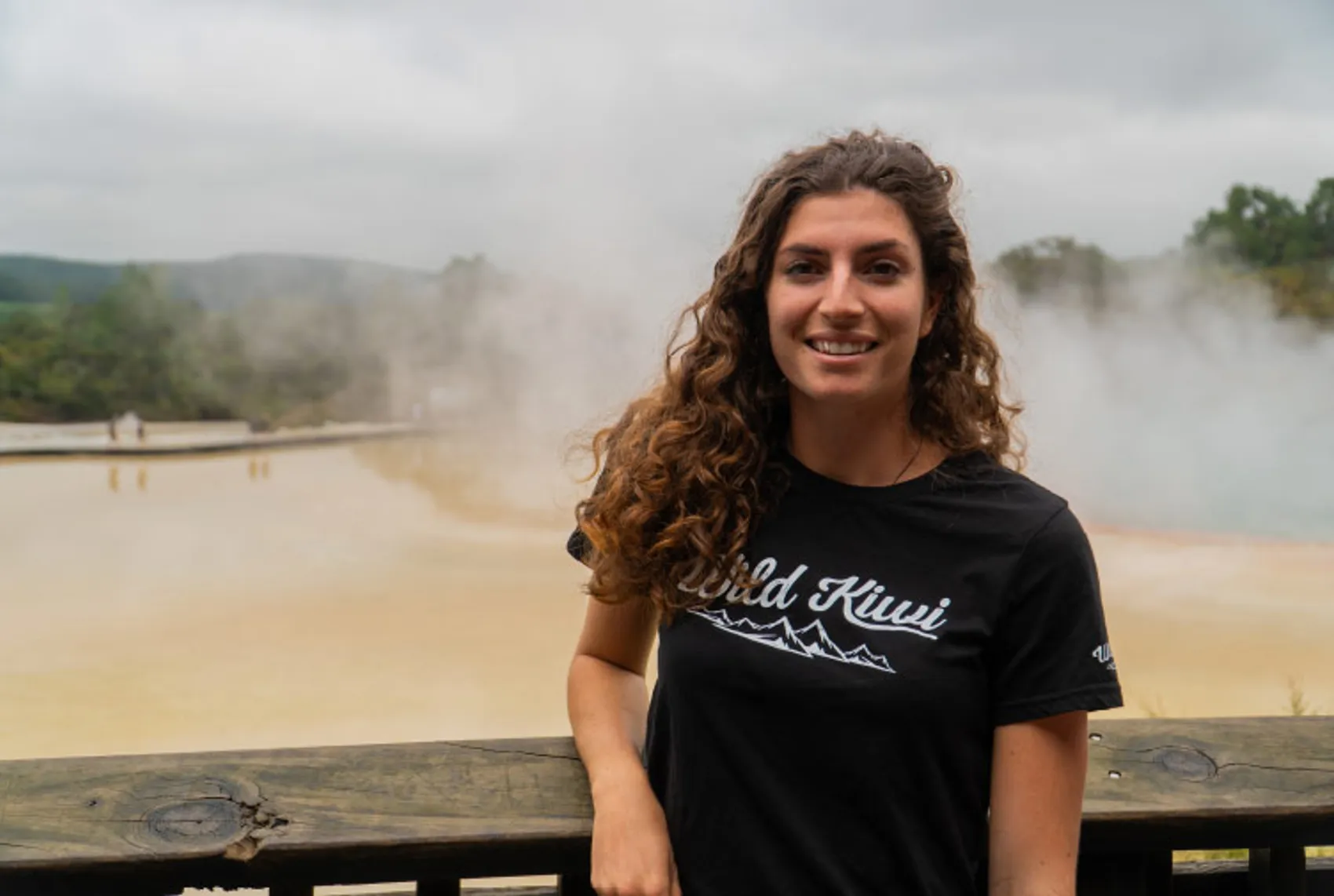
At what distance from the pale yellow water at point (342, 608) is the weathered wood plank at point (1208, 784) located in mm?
8473

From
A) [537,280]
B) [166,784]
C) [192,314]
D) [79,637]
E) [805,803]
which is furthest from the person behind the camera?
[537,280]

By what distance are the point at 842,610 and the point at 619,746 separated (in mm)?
317

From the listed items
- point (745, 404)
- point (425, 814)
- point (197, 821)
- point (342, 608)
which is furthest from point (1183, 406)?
point (197, 821)

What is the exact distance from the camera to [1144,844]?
1.48 metres

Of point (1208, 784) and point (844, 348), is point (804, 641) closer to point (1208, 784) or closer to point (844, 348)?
point (844, 348)

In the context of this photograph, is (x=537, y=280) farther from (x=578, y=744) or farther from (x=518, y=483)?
(x=578, y=744)

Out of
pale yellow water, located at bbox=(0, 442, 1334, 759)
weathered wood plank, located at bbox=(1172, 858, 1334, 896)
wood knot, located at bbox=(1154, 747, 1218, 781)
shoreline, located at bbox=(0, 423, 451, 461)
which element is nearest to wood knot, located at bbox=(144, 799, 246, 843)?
wood knot, located at bbox=(1154, 747, 1218, 781)

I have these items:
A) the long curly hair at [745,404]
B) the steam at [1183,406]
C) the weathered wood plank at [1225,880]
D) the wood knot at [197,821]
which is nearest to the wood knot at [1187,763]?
the weathered wood plank at [1225,880]

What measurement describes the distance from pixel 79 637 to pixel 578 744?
10.9 meters

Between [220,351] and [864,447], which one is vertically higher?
[220,351]

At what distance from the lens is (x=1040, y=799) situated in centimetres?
129

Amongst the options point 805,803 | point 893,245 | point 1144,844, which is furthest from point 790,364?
point 1144,844

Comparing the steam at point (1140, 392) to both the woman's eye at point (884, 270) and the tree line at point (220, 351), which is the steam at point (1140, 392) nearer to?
the tree line at point (220, 351)

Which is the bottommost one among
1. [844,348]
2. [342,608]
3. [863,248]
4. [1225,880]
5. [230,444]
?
[342,608]
